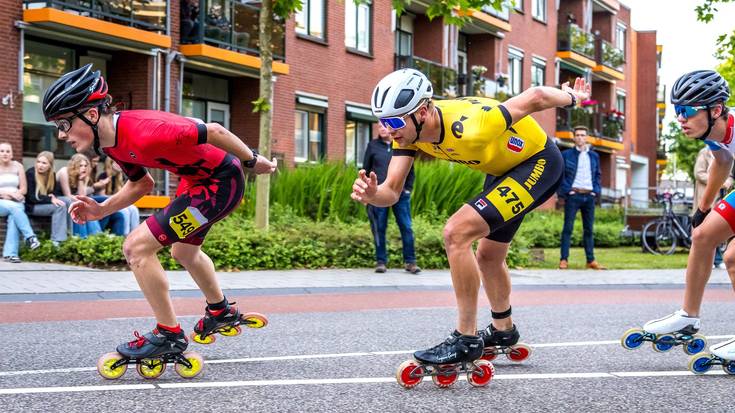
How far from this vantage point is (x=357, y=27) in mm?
28375

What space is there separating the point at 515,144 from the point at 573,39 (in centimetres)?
3847

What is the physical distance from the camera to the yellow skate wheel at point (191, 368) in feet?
19.7

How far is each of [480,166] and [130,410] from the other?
8.09 ft

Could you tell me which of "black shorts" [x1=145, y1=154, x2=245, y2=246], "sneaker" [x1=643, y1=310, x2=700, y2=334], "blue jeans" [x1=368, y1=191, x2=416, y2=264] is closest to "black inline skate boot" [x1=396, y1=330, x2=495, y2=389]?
"sneaker" [x1=643, y1=310, x2=700, y2=334]

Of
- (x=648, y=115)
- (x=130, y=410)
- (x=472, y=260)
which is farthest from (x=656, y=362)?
(x=648, y=115)

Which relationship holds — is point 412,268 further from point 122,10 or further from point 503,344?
point 122,10

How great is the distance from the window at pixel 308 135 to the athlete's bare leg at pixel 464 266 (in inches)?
801

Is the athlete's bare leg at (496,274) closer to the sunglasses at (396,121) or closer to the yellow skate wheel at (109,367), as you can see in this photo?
the sunglasses at (396,121)

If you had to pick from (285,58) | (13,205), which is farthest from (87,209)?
(285,58)

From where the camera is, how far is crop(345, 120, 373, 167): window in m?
28.4

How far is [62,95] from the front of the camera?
5582 millimetres

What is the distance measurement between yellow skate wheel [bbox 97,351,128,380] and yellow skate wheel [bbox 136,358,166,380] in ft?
0.37

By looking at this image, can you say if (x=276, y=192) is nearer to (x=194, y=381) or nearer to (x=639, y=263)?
(x=639, y=263)

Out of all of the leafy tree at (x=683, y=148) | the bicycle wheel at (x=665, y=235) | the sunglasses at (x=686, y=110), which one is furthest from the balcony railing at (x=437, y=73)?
the leafy tree at (x=683, y=148)
